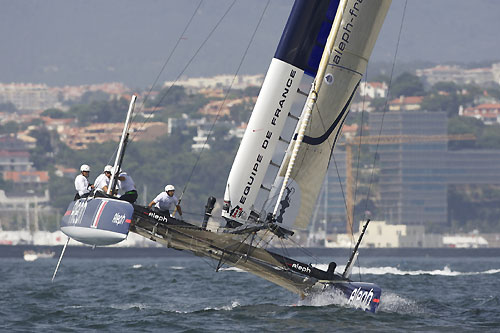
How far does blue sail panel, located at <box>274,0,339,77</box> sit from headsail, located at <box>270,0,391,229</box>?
0.29 m

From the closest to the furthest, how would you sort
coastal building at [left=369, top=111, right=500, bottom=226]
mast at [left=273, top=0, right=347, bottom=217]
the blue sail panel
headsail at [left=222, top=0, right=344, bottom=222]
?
mast at [left=273, top=0, right=347, bottom=217] → headsail at [left=222, top=0, right=344, bottom=222] → the blue sail panel → coastal building at [left=369, top=111, right=500, bottom=226]

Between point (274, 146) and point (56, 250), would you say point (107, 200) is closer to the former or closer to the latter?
point (274, 146)

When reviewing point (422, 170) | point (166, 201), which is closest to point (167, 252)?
point (422, 170)

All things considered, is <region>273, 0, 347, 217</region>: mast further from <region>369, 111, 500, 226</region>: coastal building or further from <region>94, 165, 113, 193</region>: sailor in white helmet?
<region>369, 111, 500, 226</region>: coastal building

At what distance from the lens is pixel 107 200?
581 inches

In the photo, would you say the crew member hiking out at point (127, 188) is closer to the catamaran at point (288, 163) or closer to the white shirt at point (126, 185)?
the white shirt at point (126, 185)

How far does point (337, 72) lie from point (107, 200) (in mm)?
3697

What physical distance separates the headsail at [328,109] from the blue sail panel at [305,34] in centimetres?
29

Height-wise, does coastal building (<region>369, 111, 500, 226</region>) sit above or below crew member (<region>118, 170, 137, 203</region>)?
above

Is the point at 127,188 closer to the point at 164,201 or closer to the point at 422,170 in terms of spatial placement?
the point at 164,201

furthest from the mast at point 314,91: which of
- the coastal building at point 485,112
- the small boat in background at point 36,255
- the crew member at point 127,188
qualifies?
the coastal building at point 485,112

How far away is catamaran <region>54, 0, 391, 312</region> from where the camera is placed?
49.8ft

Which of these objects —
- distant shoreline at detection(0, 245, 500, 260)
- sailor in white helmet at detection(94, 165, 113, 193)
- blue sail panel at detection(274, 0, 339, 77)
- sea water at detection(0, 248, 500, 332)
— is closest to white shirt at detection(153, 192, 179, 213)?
sailor in white helmet at detection(94, 165, 113, 193)

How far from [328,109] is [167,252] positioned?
59.9 m
